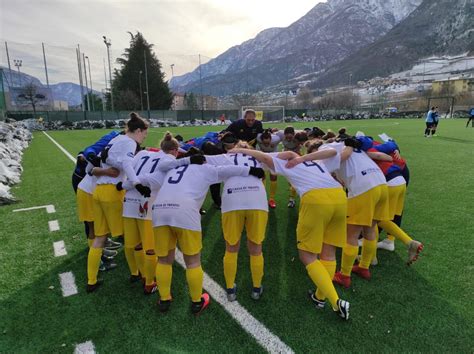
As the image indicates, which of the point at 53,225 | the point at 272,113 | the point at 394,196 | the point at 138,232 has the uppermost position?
the point at 272,113

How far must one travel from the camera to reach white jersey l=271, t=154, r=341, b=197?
124 inches

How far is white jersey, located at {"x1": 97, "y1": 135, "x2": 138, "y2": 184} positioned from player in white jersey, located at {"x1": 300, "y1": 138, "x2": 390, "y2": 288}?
2.37 metres

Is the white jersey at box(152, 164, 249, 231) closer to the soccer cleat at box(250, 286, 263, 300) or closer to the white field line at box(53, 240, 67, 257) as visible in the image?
the soccer cleat at box(250, 286, 263, 300)

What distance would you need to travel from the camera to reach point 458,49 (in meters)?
151

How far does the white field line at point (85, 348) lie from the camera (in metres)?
2.81

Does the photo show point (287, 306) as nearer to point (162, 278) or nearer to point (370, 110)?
point (162, 278)

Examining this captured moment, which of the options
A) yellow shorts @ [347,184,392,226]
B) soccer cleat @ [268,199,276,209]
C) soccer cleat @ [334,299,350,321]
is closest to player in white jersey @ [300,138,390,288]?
yellow shorts @ [347,184,392,226]

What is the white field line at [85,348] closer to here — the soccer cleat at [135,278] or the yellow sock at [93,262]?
the yellow sock at [93,262]

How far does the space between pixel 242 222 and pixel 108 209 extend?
1602mm

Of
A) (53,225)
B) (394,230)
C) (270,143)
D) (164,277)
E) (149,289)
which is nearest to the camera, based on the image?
(164,277)

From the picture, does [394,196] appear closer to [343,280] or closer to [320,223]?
[343,280]

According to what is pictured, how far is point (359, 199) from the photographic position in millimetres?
3645

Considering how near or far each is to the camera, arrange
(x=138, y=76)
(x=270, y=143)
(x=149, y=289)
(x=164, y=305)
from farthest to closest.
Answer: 1. (x=138, y=76)
2. (x=270, y=143)
3. (x=149, y=289)
4. (x=164, y=305)

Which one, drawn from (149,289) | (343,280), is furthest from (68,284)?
(343,280)
